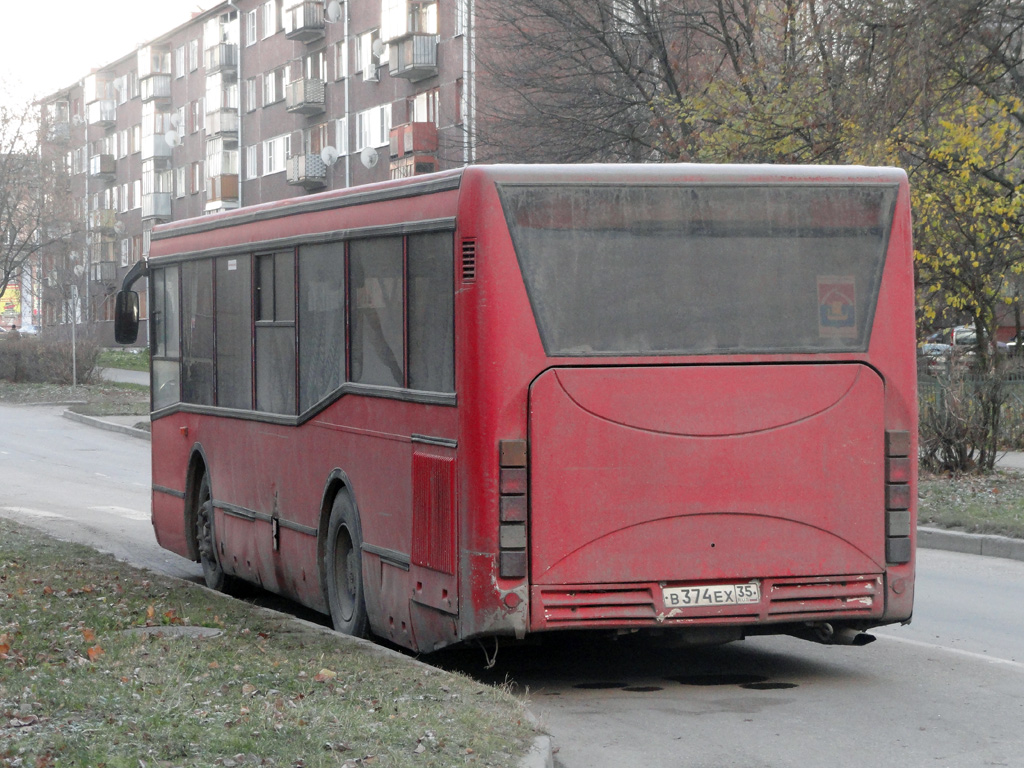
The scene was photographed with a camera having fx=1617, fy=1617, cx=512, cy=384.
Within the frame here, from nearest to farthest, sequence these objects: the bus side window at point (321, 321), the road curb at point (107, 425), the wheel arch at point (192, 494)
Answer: the bus side window at point (321, 321)
the wheel arch at point (192, 494)
the road curb at point (107, 425)

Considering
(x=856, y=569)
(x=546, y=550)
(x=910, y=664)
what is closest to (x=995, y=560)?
(x=910, y=664)

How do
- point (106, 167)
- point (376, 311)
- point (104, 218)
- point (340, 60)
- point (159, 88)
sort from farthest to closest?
point (106, 167) < point (104, 218) < point (159, 88) < point (340, 60) < point (376, 311)

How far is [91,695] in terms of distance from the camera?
687cm

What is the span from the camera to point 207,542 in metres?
12.8

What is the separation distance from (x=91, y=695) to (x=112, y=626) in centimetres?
247

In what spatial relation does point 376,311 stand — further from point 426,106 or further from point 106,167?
point 106,167

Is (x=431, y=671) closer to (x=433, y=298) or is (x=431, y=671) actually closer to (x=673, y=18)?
(x=433, y=298)

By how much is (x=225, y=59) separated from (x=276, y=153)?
806 cm

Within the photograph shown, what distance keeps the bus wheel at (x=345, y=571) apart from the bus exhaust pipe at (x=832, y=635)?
2.56 meters

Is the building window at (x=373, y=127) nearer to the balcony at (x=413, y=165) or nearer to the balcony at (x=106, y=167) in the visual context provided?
the balcony at (x=413, y=165)

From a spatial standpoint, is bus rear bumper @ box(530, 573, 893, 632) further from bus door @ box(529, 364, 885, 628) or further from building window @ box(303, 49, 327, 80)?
building window @ box(303, 49, 327, 80)

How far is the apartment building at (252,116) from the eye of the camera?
54.9m

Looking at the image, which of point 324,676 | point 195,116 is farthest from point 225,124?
point 324,676

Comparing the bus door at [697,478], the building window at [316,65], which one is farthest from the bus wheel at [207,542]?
the building window at [316,65]
